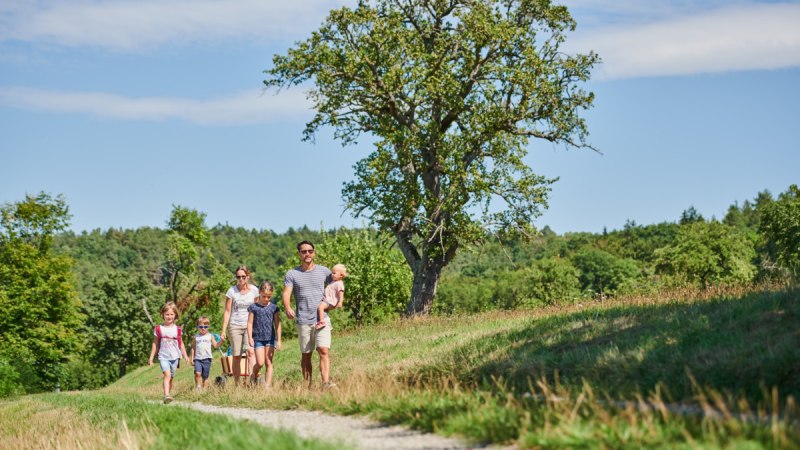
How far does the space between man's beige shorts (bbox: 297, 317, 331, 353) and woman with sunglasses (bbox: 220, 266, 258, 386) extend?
2.00 meters

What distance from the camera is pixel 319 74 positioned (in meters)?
28.1

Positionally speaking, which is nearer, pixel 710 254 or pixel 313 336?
pixel 313 336

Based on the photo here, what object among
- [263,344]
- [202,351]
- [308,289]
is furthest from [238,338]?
[308,289]

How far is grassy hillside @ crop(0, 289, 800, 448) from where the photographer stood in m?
6.40

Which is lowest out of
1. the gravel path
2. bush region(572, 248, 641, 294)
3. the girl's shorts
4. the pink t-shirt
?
the gravel path

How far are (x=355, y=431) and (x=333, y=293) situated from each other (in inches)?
205

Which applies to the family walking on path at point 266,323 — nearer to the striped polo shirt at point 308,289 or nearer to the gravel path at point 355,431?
the striped polo shirt at point 308,289

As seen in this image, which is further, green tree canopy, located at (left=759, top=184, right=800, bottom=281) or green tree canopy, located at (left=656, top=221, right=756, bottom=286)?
green tree canopy, located at (left=656, top=221, right=756, bottom=286)

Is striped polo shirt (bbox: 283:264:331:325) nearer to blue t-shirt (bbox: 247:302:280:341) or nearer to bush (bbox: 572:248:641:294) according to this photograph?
blue t-shirt (bbox: 247:302:280:341)

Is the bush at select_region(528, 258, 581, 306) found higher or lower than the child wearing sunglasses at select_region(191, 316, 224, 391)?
higher

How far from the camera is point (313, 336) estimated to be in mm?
13500

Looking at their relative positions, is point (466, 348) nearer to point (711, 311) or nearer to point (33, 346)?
point (711, 311)

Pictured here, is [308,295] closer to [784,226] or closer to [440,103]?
[440,103]

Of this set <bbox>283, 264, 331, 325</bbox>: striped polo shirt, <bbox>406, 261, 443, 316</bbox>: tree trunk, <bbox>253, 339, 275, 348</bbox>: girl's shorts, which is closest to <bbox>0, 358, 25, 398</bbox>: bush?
<bbox>406, 261, 443, 316</bbox>: tree trunk
